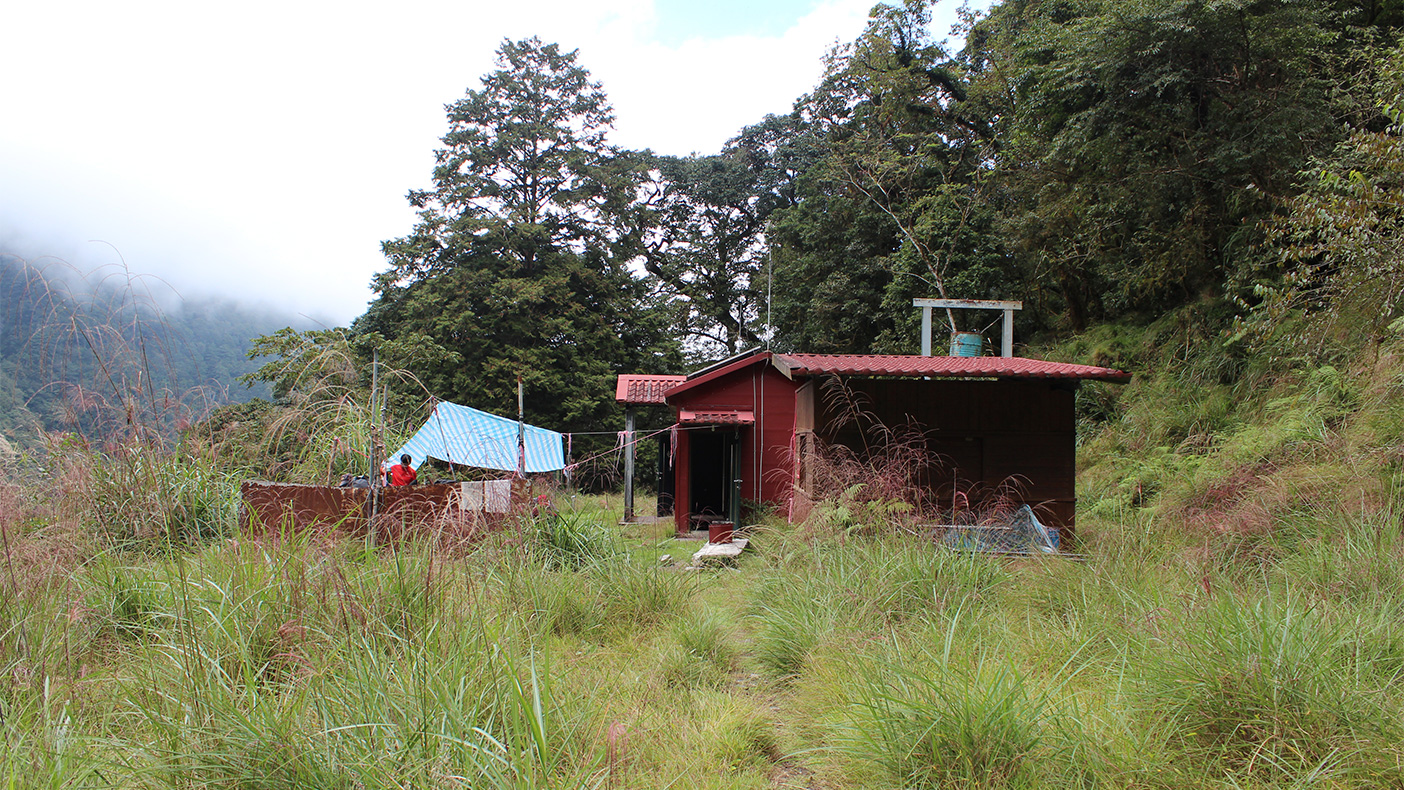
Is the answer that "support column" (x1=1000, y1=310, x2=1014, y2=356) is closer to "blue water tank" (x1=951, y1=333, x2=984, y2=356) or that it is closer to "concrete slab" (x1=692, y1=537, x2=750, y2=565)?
"blue water tank" (x1=951, y1=333, x2=984, y2=356)

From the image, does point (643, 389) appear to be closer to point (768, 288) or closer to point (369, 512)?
point (768, 288)

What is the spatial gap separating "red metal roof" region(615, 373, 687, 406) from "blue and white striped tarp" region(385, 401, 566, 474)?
2.04 meters

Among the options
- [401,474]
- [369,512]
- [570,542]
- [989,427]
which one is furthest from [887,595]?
[989,427]

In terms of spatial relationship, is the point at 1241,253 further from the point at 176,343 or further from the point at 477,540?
the point at 176,343

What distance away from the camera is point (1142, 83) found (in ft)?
35.5

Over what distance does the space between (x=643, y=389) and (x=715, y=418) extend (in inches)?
145

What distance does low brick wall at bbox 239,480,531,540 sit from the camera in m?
3.48

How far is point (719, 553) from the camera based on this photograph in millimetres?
8500

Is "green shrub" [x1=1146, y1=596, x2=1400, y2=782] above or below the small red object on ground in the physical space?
above

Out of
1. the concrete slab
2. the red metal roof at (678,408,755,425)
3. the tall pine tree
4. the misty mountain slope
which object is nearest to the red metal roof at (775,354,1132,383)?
the concrete slab

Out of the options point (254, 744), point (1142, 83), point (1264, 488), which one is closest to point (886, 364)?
point (1264, 488)

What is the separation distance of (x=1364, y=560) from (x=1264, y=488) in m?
2.23

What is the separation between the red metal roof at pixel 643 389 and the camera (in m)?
16.3

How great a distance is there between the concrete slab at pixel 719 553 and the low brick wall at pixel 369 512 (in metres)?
3.48
